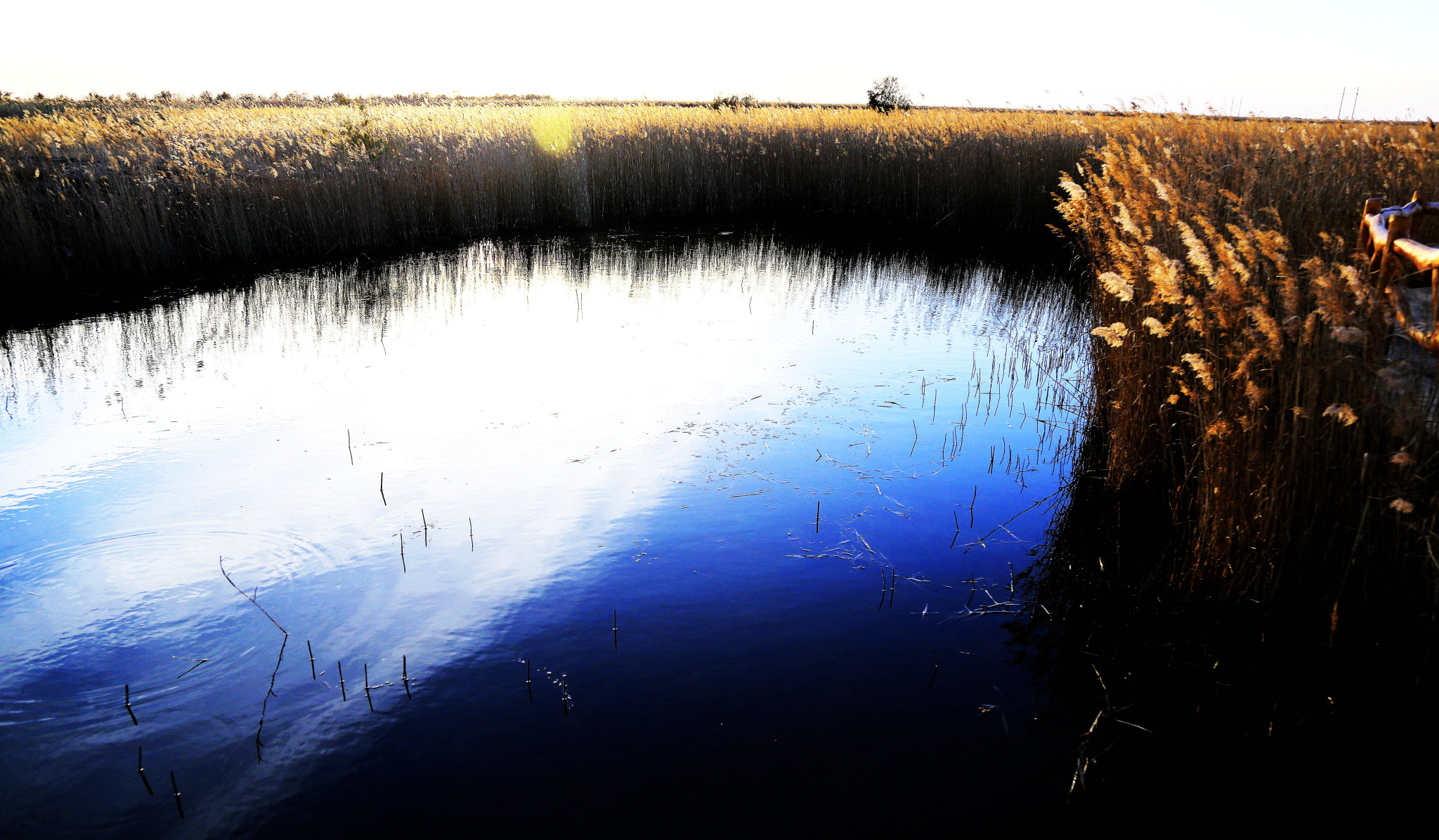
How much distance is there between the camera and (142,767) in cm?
216

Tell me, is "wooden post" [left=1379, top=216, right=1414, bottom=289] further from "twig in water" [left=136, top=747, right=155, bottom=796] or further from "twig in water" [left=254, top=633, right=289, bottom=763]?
"twig in water" [left=136, top=747, right=155, bottom=796]

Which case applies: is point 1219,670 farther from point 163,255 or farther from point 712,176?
point 712,176

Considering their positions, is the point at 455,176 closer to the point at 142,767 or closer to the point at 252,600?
the point at 252,600

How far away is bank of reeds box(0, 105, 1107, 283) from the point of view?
7.98 metres

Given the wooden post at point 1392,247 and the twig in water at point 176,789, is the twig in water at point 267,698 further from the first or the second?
the wooden post at point 1392,247

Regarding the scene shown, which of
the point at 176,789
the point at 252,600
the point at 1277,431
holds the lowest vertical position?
the point at 176,789

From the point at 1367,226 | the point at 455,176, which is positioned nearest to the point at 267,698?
the point at 1367,226

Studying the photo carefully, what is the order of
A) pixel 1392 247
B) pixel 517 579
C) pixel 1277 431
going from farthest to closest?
Answer: pixel 517 579 → pixel 1392 247 → pixel 1277 431

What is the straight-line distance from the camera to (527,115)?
1345cm

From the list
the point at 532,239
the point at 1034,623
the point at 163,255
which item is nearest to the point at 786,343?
the point at 1034,623

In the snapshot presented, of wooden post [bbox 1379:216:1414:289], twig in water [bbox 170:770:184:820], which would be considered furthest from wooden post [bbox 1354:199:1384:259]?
twig in water [bbox 170:770:184:820]

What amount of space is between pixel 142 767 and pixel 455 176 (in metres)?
9.76

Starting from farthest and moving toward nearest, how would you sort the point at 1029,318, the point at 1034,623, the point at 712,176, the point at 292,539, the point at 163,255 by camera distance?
1. the point at 712,176
2. the point at 163,255
3. the point at 1029,318
4. the point at 292,539
5. the point at 1034,623

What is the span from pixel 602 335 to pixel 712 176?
7230 millimetres
